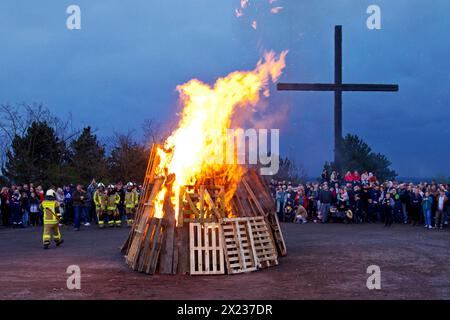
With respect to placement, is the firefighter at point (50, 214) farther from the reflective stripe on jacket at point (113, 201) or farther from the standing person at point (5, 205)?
the standing person at point (5, 205)

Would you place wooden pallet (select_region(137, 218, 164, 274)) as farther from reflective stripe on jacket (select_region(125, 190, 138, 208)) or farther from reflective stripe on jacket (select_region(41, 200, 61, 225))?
reflective stripe on jacket (select_region(125, 190, 138, 208))

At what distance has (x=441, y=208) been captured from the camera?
70.5 ft

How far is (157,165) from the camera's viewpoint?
14422 mm

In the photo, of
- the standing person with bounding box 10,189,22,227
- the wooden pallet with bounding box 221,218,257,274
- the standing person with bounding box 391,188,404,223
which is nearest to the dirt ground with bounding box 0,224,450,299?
the wooden pallet with bounding box 221,218,257,274

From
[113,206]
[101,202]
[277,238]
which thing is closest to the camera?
[277,238]

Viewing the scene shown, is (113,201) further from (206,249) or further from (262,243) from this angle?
(206,249)

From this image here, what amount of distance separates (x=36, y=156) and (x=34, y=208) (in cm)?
1213

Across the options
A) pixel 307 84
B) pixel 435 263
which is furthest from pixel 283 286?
pixel 307 84

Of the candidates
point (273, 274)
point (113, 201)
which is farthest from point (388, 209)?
point (113, 201)

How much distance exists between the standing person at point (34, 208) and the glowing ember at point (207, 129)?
40.8 ft

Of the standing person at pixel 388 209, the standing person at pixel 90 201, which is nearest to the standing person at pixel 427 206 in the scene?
the standing person at pixel 388 209

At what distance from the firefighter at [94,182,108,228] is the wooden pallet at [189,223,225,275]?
1181 centimetres

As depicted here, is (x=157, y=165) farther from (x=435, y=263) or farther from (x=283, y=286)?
(x=435, y=263)

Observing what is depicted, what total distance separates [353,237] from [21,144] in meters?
25.3
